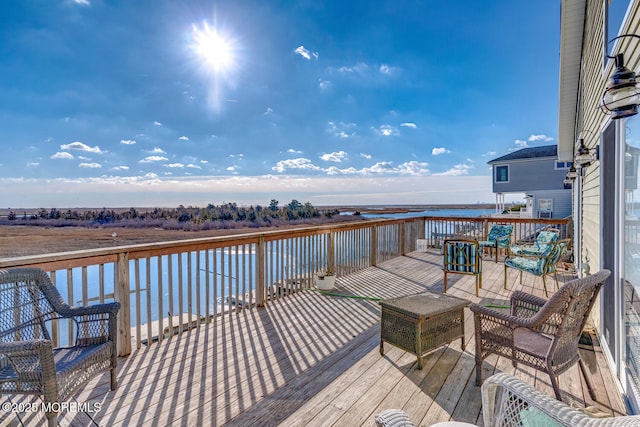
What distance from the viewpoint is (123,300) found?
2.79 m

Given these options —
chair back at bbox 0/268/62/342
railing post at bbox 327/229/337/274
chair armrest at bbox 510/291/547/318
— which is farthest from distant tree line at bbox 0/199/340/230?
chair armrest at bbox 510/291/547/318

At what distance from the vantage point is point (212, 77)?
34.4ft

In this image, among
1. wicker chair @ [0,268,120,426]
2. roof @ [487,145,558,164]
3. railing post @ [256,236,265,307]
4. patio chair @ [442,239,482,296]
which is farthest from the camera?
roof @ [487,145,558,164]

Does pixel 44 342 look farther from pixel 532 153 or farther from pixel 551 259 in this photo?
pixel 532 153

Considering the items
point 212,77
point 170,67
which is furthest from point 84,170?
point 212,77

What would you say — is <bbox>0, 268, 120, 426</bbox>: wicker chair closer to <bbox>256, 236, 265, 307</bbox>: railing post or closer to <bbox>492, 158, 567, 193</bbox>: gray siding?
<bbox>256, 236, 265, 307</bbox>: railing post

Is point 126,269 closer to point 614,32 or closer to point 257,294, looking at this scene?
point 257,294

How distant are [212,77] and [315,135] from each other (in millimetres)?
6681

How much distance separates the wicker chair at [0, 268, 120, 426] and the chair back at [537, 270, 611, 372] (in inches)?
112

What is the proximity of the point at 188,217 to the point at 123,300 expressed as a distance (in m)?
11.4

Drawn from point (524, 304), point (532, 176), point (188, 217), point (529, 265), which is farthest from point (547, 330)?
point (532, 176)

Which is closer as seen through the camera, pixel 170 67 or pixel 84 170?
pixel 170 67

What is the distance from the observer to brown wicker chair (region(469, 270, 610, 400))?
184 cm

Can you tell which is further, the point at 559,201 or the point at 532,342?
the point at 559,201
